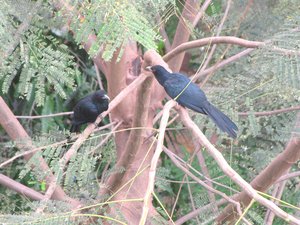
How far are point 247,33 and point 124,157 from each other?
1.65 metres

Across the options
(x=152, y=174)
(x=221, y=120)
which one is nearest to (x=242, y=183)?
(x=152, y=174)

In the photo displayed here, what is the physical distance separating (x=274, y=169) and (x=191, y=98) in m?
0.62

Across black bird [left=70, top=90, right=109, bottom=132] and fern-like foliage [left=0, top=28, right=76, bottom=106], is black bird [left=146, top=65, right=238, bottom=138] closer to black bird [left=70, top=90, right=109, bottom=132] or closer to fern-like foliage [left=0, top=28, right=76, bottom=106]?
black bird [left=70, top=90, right=109, bottom=132]

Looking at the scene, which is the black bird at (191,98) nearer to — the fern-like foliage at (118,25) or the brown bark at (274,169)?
the brown bark at (274,169)

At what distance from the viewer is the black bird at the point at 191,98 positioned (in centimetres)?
322

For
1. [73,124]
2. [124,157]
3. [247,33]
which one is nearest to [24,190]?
[73,124]

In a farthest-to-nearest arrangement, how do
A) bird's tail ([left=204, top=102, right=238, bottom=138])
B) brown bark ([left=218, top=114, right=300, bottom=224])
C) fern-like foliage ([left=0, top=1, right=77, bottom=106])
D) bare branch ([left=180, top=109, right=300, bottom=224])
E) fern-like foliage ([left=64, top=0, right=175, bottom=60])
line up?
bird's tail ([left=204, top=102, right=238, bottom=138])
brown bark ([left=218, top=114, right=300, bottom=224])
fern-like foliage ([left=0, top=1, right=77, bottom=106])
fern-like foliage ([left=64, top=0, right=175, bottom=60])
bare branch ([left=180, top=109, right=300, bottom=224])

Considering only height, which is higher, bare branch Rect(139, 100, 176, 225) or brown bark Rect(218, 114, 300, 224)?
bare branch Rect(139, 100, 176, 225)

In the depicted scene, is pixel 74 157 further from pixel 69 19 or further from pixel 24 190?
pixel 24 190

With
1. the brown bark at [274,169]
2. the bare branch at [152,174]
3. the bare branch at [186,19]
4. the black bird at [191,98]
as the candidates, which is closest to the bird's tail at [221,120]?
the black bird at [191,98]

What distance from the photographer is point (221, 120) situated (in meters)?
3.26

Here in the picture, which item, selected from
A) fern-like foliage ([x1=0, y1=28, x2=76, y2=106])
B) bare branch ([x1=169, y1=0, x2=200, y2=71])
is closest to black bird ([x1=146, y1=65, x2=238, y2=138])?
bare branch ([x1=169, y1=0, x2=200, y2=71])

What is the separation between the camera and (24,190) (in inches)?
142

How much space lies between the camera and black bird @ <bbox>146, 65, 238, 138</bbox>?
3.22 meters
